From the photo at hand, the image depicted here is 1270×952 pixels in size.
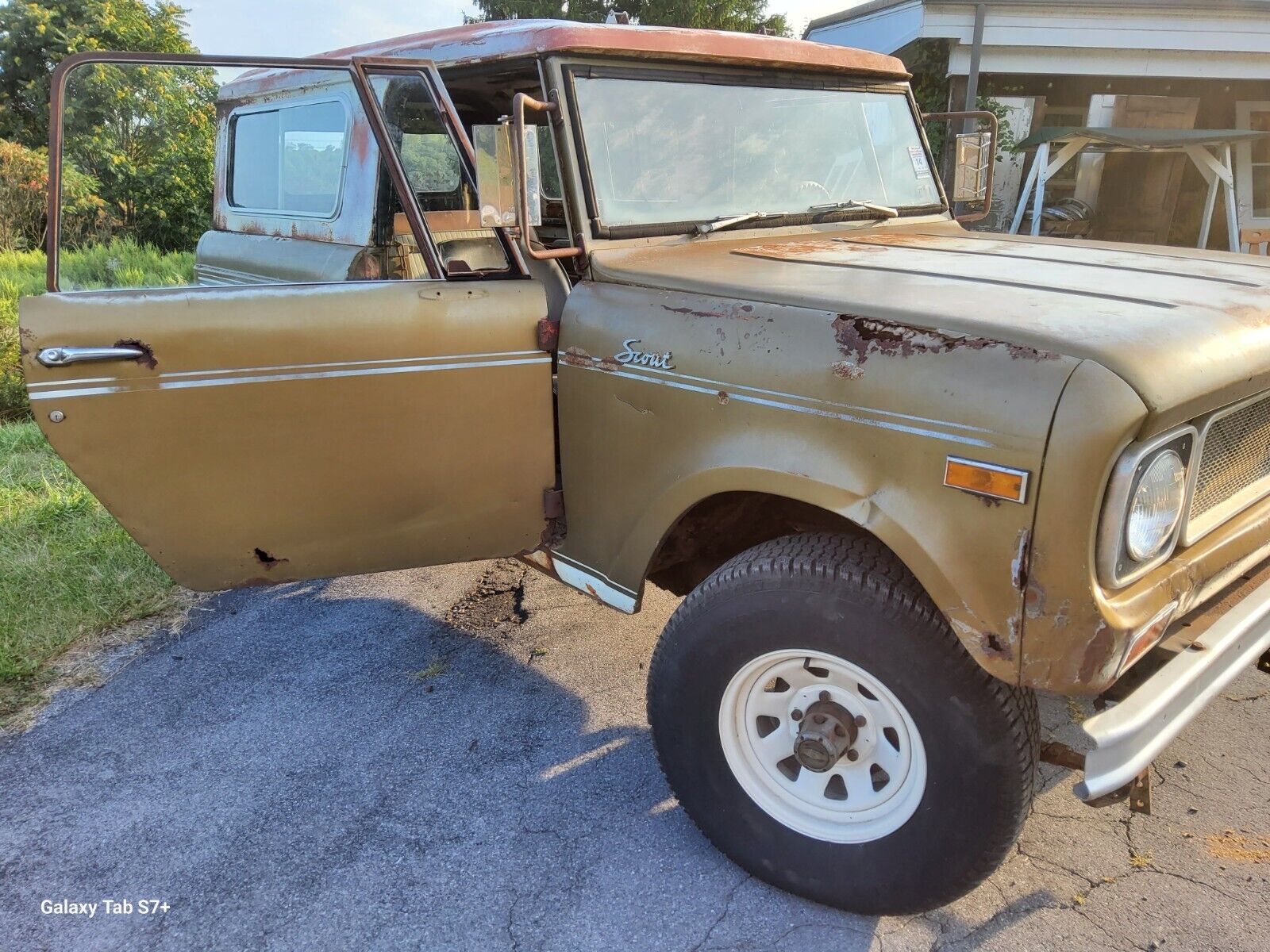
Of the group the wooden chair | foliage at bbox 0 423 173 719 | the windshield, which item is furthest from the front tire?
the wooden chair

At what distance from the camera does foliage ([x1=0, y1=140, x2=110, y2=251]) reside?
318 centimetres

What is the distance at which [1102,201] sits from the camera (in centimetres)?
1274

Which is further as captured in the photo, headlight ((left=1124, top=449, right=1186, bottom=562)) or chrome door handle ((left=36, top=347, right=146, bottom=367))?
chrome door handle ((left=36, top=347, right=146, bottom=367))

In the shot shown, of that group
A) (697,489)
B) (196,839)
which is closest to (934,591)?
(697,489)

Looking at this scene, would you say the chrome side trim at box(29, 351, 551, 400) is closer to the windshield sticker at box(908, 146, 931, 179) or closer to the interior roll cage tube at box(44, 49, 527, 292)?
the interior roll cage tube at box(44, 49, 527, 292)

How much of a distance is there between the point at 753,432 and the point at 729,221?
40.9 inches

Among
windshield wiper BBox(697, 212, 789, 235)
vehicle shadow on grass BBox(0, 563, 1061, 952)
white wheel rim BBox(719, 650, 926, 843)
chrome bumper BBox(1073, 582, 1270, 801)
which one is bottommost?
vehicle shadow on grass BBox(0, 563, 1061, 952)

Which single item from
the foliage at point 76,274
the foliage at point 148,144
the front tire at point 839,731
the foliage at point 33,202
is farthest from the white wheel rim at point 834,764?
the foliage at point 33,202

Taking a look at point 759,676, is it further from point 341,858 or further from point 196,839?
point 196,839

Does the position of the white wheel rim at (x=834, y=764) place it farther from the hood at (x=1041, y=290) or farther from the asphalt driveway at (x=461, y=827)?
the hood at (x=1041, y=290)

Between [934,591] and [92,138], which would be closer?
[934,591]

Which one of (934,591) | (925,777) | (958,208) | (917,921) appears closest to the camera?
(934,591)

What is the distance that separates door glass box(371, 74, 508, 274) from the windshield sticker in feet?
5.52

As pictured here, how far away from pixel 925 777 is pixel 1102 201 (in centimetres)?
1327
